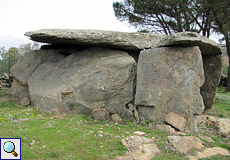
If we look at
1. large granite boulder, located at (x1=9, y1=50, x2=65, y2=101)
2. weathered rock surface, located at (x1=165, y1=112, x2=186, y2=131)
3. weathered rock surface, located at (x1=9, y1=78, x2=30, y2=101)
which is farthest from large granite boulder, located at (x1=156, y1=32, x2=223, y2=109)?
weathered rock surface, located at (x1=9, y1=78, x2=30, y2=101)

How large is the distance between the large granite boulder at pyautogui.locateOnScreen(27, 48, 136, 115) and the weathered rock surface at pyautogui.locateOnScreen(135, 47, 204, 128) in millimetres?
692

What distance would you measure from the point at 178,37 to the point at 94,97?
9.25ft

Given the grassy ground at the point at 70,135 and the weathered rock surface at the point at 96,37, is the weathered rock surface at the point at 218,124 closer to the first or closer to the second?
the grassy ground at the point at 70,135

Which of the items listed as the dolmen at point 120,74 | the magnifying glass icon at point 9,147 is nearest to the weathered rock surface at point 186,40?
the dolmen at point 120,74

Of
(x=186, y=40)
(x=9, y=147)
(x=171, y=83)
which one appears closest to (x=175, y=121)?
(x=171, y=83)

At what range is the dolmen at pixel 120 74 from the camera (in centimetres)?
496

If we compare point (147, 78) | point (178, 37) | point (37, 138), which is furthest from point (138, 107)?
point (37, 138)

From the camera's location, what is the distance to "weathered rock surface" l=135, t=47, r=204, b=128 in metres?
4.93

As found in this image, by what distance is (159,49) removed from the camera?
17.1ft

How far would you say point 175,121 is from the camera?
15.8 ft

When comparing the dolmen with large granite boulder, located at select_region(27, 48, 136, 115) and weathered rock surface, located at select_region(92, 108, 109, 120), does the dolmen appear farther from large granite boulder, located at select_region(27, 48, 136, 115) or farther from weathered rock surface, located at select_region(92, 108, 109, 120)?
weathered rock surface, located at select_region(92, 108, 109, 120)

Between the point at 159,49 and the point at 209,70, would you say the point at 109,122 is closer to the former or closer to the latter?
the point at 159,49

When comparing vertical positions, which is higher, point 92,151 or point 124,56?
point 124,56

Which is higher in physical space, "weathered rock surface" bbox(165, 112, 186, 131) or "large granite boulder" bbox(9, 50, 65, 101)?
"large granite boulder" bbox(9, 50, 65, 101)
